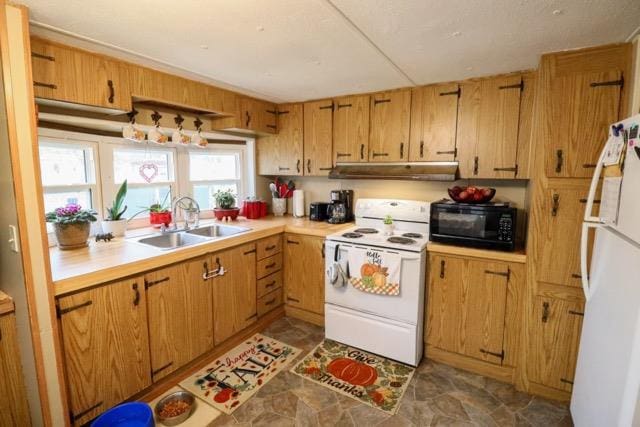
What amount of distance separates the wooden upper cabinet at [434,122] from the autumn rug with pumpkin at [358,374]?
1.69 meters

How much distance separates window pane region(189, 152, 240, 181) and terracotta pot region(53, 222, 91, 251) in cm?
123

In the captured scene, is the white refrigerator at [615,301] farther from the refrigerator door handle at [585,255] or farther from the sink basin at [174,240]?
the sink basin at [174,240]

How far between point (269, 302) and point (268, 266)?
1.17 ft

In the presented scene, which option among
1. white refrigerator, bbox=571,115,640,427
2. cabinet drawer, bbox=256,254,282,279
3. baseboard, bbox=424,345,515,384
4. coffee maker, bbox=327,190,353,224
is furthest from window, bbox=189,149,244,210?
white refrigerator, bbox=571,115,640,427

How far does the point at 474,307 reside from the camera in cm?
232

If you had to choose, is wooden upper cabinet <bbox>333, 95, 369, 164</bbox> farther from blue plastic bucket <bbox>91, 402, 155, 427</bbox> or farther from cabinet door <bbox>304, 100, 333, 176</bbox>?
blue plastic bucket <bbox>91, 402, 155, 427</bbox>

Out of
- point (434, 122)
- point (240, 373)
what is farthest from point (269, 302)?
point (434, 122)

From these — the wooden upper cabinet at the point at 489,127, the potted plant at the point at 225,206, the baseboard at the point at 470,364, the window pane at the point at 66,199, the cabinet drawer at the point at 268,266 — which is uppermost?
the wooden upper cabinet at the point at 489,127

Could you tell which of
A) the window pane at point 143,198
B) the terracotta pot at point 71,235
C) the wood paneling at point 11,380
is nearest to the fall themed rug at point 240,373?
the wood paneling at point 11,380

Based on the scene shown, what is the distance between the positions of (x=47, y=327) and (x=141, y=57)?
1622mm

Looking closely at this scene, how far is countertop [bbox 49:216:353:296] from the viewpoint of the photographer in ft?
Answer: 5.38

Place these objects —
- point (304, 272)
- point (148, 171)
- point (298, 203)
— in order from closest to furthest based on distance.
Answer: point (148, 171) < point (304, 272) < point (298, 203)

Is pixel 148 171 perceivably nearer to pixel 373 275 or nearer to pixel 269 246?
pixel 269 246

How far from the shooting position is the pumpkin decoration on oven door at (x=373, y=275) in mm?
2434
